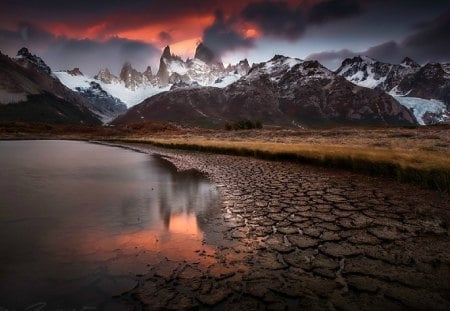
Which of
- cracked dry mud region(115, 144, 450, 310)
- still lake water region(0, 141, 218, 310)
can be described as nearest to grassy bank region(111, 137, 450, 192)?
cracked dry mud region(115, 144, 450, 310)

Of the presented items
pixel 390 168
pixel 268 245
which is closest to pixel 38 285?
pixel 268 245

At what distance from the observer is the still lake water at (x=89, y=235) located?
7.64 metres

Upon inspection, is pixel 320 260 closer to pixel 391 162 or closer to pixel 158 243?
pixel 158 243

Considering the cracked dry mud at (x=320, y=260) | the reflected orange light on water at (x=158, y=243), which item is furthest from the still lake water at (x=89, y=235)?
the cracked dry mud at (x=320, y=260)

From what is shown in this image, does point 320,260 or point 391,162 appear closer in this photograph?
point 320,260

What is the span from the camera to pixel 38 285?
25.7 feet

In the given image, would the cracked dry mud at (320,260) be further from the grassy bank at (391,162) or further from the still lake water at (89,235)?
the grassy bank at (391,162)

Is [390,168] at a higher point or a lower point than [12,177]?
higher

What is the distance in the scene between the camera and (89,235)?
1148 centimetres

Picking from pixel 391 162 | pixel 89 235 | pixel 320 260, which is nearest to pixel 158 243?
pixel 89 235

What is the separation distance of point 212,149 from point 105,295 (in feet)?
134

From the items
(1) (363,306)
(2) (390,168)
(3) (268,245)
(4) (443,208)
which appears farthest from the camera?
(2) (390,168)

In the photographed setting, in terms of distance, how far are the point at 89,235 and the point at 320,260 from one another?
7.81m

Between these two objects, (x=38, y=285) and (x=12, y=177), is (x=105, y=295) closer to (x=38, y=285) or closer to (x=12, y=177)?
(x=38, y=285)
